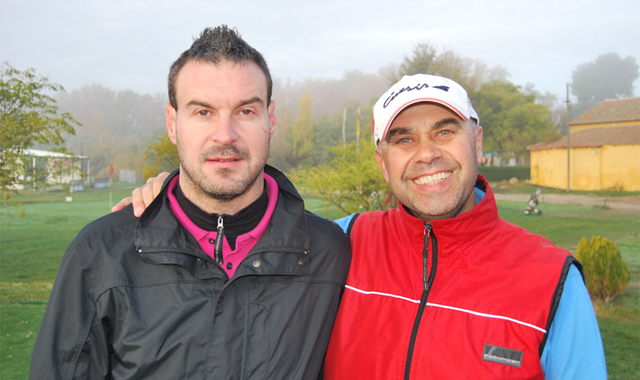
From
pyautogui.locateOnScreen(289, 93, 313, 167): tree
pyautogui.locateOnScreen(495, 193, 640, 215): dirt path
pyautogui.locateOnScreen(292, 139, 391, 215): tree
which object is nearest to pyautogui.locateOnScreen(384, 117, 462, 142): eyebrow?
pyautogui.locateOnScreen(292, 139, 391, 215): tree

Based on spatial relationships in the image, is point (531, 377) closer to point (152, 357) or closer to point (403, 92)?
point (403, 92)

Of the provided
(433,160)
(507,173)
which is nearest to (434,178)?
(433,160)

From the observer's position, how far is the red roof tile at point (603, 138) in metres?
35.8

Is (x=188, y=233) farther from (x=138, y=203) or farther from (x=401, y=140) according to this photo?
(x=401, y=140)

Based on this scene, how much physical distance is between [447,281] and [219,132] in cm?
124

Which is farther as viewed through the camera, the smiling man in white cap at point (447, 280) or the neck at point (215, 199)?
the neck at point (215, 199)

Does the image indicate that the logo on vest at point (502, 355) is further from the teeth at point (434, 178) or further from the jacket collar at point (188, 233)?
the jacket collar at point (188, 233)

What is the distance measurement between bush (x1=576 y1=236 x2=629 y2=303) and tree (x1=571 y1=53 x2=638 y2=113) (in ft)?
540

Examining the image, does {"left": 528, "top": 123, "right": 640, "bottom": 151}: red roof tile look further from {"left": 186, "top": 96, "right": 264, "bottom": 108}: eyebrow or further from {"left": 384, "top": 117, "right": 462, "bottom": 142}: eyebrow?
{"left": 186, "top": 96, "right": 264, "bottom": 108}: eyebrow

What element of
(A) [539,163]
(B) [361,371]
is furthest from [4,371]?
(A) [539,163]

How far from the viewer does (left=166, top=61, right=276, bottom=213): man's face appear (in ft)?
7.61

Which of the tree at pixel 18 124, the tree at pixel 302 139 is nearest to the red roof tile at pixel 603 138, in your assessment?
the tree at pixel 302 139

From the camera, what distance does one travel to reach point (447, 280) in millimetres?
2203

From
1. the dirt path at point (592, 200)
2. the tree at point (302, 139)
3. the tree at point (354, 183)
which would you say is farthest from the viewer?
the tree at point (302, 139)
